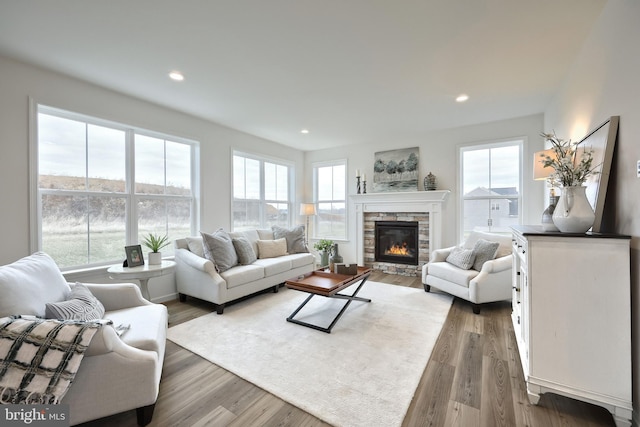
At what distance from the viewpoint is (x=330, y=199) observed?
20.6ft

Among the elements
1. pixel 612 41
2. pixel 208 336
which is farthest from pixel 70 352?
pixel 612 41

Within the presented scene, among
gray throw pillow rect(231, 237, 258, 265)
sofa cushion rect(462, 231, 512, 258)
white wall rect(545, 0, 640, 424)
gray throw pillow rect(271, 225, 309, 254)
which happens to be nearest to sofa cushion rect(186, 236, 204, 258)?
gray throw pillow rect(231, 237, 258, 265)

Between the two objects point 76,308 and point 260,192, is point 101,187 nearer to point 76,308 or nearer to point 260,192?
point 76,308

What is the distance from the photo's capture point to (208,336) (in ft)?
8.71

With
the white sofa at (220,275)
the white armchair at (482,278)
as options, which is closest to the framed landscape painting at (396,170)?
the white armchair at (482,278)

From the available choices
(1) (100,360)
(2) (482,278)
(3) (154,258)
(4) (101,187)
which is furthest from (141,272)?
(2) (482,278)

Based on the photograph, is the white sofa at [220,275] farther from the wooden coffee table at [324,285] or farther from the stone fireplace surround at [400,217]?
the stone fireplace surround at [400,217]

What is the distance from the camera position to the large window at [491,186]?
4.39 m

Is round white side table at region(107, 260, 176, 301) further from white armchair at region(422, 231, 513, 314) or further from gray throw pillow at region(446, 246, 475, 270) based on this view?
gray throw pillow at region(446, 246, 475, 270)

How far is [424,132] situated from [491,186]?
4.85ft

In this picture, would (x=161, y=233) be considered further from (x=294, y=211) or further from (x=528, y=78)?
(x=528, y=78)

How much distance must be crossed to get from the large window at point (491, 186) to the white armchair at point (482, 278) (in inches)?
35.4

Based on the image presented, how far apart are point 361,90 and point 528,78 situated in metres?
1.80

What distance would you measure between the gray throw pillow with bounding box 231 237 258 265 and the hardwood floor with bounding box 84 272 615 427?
60.5 inches
